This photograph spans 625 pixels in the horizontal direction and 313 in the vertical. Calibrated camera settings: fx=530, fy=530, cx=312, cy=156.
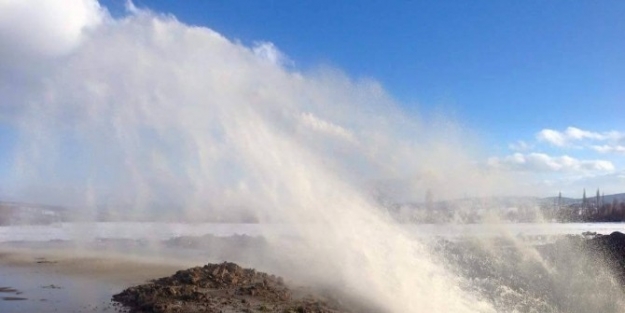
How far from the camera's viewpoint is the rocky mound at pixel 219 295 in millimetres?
16781

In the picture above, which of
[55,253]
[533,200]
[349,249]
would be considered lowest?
[55,253]

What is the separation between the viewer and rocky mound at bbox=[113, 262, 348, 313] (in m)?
16.8

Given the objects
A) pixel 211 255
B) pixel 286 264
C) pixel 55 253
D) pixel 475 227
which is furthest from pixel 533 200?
pixel 55 253

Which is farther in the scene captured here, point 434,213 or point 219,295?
point 434,213

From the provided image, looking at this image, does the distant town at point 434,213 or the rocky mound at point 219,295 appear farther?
the distant town at point 434,213

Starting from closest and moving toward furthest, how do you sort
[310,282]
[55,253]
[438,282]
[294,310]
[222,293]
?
[294,310] → [222,293] → [438,282] → [310,282] → [55,253]

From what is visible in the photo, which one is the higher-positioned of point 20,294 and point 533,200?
point 533,200

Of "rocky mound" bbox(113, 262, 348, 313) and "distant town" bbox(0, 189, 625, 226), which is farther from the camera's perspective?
"distant town" bbox(0, 189, 625, 226)

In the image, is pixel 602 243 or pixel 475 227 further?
pixel 475 227

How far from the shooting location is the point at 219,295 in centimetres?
1850

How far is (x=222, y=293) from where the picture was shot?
1880 cm

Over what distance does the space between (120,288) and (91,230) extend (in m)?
28.1

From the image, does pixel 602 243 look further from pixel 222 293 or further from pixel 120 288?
pixel 120 288

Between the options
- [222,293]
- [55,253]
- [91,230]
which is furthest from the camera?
[91,230]
